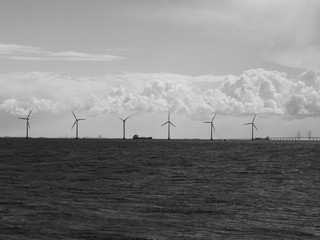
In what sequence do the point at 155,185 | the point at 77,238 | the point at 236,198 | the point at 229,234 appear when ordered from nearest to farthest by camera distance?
the point at 77,238
the point at 229,234
the point at 236,198
the point at 155,185

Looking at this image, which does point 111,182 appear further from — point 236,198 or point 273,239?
point 273,239

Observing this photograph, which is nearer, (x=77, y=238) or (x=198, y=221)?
(x=77, y=238)

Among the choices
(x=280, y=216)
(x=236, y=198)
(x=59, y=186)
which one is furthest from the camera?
(x=59, y=186)

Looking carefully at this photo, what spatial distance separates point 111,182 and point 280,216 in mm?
32549

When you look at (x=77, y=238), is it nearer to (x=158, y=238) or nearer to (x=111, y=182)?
(x=158, y=238)

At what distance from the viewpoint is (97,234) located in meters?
33.9

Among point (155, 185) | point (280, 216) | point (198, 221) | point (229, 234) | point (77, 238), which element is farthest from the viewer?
point (155, 185)

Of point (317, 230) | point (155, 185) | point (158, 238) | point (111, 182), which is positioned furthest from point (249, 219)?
point (111, 182)

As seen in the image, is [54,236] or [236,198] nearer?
[54,236]

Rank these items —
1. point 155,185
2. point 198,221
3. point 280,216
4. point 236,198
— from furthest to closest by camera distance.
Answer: point 155,185, point 236,198, point 280,216, point 198,221

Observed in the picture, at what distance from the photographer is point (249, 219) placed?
41.1 m

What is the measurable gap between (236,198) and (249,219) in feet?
43.8

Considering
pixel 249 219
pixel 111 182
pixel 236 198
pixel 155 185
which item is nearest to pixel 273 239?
pixel 249 219

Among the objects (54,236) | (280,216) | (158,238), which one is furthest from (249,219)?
(54,236)
